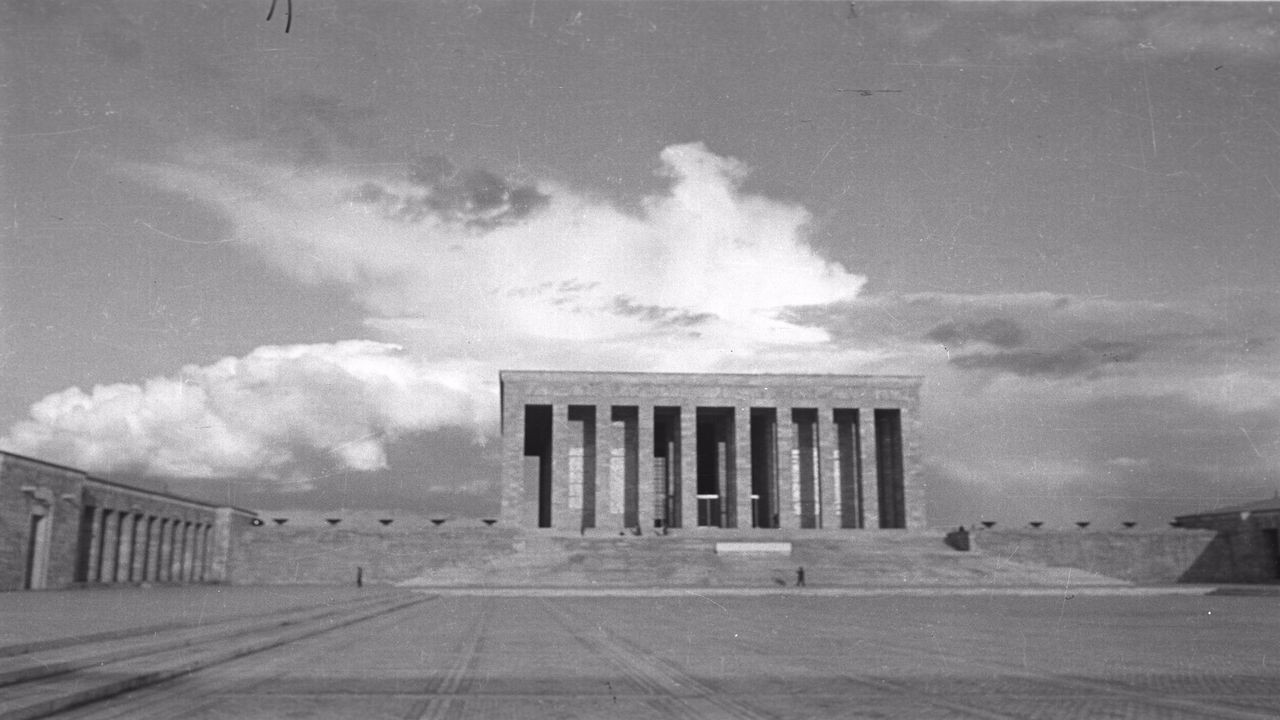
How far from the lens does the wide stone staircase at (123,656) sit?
6.10 meters

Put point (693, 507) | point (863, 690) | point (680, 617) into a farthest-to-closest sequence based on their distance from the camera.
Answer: point (693, 507) < point (680, 617) < point (863, 690)

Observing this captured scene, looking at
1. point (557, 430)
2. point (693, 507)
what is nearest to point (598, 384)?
point (557, 430)

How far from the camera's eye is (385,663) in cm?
873

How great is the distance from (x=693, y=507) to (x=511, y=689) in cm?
4013

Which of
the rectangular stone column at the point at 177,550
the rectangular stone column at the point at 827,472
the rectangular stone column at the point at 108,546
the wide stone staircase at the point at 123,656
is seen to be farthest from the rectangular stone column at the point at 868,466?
the wide stone staircase at the point at 123,656

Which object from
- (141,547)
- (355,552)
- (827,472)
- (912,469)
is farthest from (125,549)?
(912,469)

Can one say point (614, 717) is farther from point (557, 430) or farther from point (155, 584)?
point (557, 430)

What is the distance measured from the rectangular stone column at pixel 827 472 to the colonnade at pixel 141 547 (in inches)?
1059

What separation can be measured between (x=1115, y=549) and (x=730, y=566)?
17255 millimetres

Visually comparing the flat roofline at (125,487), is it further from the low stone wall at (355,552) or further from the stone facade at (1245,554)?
the stone facade at (1245,554)

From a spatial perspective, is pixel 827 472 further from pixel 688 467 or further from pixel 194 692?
pixel 194 692

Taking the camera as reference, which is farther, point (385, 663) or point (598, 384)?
point (598, 384)

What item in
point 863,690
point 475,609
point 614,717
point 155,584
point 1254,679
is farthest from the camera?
point 155,584

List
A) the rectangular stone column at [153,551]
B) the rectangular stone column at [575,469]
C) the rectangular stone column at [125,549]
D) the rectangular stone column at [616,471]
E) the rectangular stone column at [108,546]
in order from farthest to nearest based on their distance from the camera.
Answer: the rectangular stone column at [575,469] → the rectangular stone column at [616,471] → the rectangular stone column at [153,551] → the rectangular stone column at [125,549] → the rectangular stone column at [108,546]
